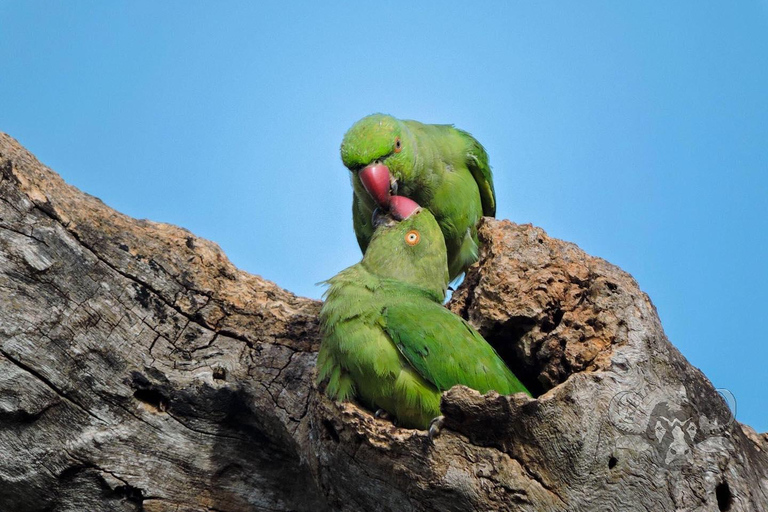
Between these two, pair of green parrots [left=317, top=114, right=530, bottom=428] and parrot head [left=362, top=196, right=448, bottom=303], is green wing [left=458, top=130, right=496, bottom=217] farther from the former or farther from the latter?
parrot head [left=362, top=196, right=448, bottom=303]

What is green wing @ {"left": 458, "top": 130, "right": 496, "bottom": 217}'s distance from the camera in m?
6.07

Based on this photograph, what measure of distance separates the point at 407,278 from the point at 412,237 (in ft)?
1.01

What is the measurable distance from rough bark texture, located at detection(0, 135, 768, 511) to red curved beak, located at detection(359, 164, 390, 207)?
89 cm

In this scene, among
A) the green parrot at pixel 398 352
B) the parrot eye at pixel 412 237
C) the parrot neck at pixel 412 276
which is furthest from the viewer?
the parrot eye at pixel 412 237

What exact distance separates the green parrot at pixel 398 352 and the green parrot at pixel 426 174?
4.11ft

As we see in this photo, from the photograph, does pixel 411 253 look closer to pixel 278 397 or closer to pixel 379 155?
pixel 379 155

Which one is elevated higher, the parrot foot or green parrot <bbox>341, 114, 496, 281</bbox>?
green parrot <bbox>341, 114, 496, 281</bbox>

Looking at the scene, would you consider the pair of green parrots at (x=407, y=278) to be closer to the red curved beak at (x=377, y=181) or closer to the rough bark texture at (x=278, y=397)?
the red curved beak at (x=377, y=181)

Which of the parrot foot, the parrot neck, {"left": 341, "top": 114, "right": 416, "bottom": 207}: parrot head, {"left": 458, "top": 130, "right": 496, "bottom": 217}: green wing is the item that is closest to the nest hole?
the parrot foot

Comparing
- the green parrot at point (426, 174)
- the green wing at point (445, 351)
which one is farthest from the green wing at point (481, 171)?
the green wing at point (445, 351)

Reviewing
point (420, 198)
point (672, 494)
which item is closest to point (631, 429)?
point (672, 494)

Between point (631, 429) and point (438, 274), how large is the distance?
170 centimetres

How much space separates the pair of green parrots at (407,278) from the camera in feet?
12.2

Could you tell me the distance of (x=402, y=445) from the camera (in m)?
3.30
